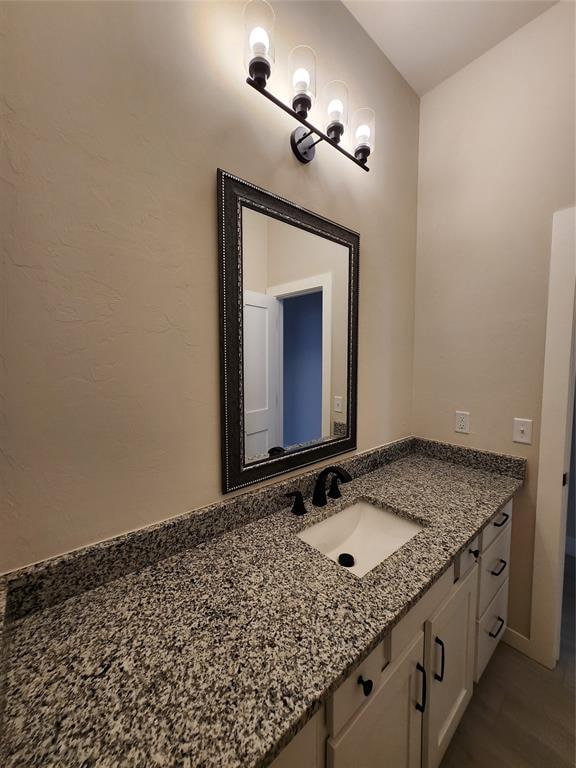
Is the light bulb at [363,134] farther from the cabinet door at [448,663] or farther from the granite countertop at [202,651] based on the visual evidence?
the cabinet door at [448,663]

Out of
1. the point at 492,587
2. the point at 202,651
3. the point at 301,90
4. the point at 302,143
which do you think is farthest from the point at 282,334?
the point at 492,587

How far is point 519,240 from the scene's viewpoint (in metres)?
1.41

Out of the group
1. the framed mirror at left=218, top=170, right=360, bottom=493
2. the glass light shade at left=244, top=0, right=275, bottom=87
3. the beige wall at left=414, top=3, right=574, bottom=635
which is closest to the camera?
the glass light shade at left=244, top=0, right=275, bottom=87

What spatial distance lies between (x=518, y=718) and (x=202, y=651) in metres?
1.51

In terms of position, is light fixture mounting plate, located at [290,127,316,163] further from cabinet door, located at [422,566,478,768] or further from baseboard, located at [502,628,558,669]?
baseboard, located at [502,628,558,669]

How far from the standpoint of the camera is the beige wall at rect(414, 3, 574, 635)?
133cm

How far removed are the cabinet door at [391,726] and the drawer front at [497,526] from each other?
0.52m

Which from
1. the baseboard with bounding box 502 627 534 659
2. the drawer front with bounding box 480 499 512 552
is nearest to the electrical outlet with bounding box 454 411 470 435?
the drawer front with bounding box 480 499 512 552

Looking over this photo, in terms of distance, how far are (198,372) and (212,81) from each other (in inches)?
34.2

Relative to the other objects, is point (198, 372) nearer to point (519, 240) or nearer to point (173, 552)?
point (173, 552)

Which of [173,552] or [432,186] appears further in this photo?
[432,186]

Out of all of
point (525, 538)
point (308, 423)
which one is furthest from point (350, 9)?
point (525, 538)

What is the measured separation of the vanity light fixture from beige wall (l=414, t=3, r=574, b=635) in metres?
0.69

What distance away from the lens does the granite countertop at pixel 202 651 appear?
445mm
